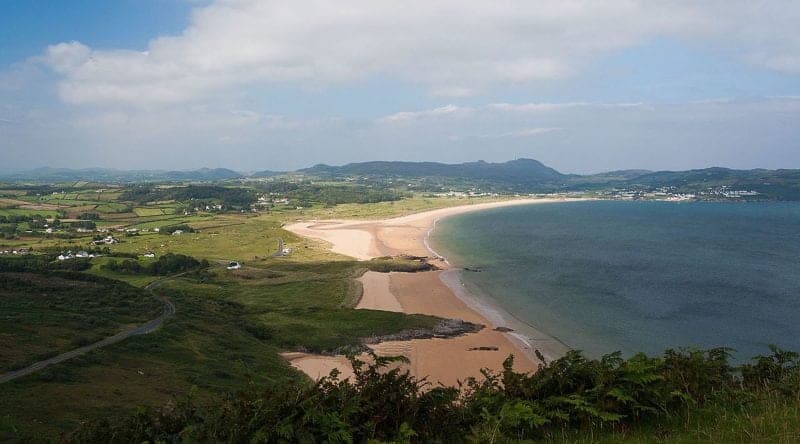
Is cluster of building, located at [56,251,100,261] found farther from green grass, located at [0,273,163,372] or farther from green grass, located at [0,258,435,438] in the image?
green grass, located at [0,273,163,372]

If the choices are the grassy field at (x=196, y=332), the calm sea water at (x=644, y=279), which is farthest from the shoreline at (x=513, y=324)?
the grassy field at (x=196, y=332)

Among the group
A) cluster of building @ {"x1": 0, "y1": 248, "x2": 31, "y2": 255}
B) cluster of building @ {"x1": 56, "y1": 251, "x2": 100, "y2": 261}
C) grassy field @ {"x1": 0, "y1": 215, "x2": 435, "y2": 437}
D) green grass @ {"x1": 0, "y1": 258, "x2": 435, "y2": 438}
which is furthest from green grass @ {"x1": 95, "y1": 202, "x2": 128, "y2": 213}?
green grass @ {"x1": 0, "y1": 258, "x2": 435, "y2": 438}

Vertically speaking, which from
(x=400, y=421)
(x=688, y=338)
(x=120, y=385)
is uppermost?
(x=400, y=421)

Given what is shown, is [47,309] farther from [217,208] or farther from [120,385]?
[217,208]

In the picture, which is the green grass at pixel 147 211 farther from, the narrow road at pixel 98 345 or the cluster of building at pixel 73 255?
the narrow road at pixel 98 345

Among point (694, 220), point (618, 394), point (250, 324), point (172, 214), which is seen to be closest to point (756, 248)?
point (694, 220)

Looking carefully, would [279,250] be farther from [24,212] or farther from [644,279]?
[24,212]
